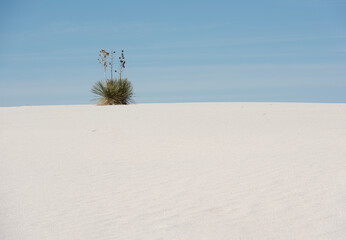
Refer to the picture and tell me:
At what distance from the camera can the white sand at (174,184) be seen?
293 centimetres

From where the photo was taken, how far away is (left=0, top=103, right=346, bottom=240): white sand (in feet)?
9.62

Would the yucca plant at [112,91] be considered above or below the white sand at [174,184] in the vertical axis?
above

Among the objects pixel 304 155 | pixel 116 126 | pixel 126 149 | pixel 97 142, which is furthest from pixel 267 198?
pixel 116 126

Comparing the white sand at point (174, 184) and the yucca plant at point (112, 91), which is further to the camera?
the yucca plant at point (112, 91)

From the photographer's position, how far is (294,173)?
4230 millimetres

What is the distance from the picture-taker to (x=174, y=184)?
393cm

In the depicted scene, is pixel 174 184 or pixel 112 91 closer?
pixel 174 184

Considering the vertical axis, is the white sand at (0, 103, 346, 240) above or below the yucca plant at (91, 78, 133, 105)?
below

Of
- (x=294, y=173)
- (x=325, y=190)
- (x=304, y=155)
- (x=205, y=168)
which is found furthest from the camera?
(x=304, y=155)

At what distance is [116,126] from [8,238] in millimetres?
5271

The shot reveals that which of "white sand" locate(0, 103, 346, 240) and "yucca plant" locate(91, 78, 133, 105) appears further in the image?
"yucca plant" locate(91, 78, 133, 105)

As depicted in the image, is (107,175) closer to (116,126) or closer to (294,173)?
(294,173)

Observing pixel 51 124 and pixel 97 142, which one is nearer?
pixel 97 142

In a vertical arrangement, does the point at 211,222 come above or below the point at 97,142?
below
